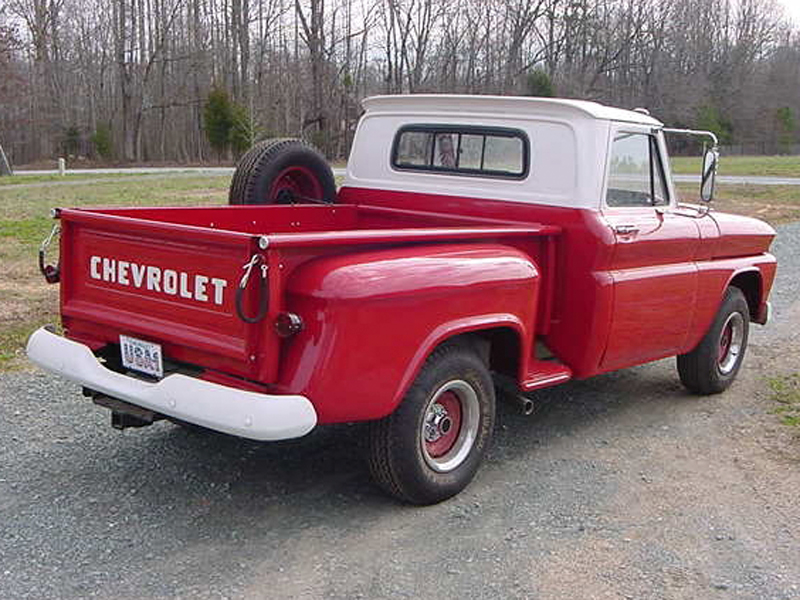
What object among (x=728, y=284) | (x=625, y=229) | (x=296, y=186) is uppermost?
(x=296, y=186)

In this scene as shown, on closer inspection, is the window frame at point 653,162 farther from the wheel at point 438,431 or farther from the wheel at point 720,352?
the wheel at point 438,431

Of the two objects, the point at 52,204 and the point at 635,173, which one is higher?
the point at 635,173

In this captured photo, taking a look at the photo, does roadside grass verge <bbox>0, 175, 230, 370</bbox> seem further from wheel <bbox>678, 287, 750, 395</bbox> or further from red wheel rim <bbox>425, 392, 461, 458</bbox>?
wheel <bbox>678, 287, 750, 395</bbox>

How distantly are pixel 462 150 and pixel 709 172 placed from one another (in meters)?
1.56

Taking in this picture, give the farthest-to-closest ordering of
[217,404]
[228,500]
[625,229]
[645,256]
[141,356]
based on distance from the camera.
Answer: [645,256]
[625,229]
[228,500]
[141,356]
[217,404]

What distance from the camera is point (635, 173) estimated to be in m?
5.37

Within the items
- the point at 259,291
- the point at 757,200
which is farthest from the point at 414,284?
the point at 757,200

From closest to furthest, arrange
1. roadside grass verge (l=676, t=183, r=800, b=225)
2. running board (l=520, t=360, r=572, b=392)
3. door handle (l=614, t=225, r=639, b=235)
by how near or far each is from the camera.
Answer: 1. running board (l=520, t=360, r=572, b=392)
2. door handle (l=614, t=225, r=639, b=235)
3. roadside grass verge (l=676, t=183, r=800, b=225)

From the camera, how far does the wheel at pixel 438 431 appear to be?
3.93 metres

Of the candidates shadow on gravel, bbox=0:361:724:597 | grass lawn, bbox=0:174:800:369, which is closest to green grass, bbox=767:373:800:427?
shadow on gravel, bbox=0:361:724:597

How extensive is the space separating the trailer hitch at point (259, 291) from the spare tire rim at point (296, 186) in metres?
2.58

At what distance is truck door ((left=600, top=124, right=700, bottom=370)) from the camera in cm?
500

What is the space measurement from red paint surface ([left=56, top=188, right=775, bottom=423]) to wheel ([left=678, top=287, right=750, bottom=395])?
221mm

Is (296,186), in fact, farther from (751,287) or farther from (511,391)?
(751,287)
